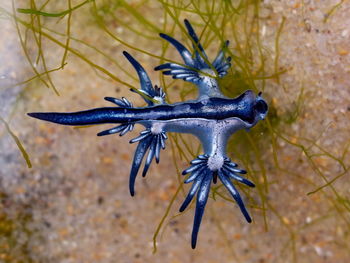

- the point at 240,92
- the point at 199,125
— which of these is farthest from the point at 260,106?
the point at 240,92

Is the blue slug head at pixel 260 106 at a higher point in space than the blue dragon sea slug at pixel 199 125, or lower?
higher

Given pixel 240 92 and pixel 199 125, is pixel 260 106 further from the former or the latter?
pixel 240 92

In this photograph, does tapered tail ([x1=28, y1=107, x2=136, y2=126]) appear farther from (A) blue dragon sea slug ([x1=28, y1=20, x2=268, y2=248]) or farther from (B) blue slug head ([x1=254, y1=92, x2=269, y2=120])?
(B) blue slug head ([x1=254, y1=92, x2=269, y2=120])

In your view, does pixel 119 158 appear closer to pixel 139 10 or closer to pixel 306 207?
pixel 139 10

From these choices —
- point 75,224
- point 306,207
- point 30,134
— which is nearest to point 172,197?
point 75,224

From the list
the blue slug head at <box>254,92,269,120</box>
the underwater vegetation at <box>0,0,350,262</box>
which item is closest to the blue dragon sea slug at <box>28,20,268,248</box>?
the blue slug head at <box>254,92,269,120</box>

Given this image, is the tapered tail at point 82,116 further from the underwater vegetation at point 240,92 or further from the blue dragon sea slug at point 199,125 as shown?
the underwater vegetation at point 240,92

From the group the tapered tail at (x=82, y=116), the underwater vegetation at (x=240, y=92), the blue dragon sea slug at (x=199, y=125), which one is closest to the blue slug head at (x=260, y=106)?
the blue dragon sea slug at (x=199, y=125)

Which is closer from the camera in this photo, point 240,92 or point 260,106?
point 260,106
